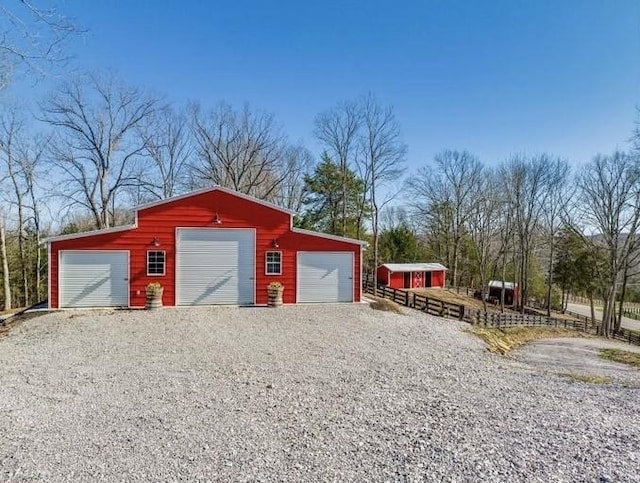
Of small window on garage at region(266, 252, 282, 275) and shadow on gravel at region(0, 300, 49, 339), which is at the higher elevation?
small window on garage at region(266, 252, 282, 275)

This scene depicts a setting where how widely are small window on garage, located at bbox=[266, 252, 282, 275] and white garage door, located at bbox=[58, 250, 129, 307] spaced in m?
5.06

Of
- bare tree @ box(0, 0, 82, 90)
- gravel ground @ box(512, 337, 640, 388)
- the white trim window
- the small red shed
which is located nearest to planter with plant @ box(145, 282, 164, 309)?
the white trim window

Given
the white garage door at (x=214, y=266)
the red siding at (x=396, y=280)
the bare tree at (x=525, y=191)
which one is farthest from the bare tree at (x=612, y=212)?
the white garage door at (x=214, y=266)

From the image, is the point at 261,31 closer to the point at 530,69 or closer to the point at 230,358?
the point at 530,69

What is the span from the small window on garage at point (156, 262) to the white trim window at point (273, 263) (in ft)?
12.3

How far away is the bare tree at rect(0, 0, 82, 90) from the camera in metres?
3.91

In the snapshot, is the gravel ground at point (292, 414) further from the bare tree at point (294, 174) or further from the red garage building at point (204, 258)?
the bare tree at point (294, 174)

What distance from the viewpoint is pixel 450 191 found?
3450 cm

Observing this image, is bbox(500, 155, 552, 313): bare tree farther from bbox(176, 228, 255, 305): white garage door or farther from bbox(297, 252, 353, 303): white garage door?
bbox(176, 228, 255, 305): white garage door

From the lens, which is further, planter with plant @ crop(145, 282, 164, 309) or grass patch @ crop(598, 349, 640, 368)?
planter with plant @ crop(145, 282, 164, 309)

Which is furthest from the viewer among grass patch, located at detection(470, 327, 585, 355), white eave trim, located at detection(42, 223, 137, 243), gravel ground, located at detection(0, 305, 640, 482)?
white eave trim, located at detection(42, 223, 137, 243)

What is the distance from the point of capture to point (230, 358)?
7852 millimetres

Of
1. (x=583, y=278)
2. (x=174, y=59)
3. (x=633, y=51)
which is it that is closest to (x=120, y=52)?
(x=174, y=59)

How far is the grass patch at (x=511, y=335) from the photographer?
12356 mm
